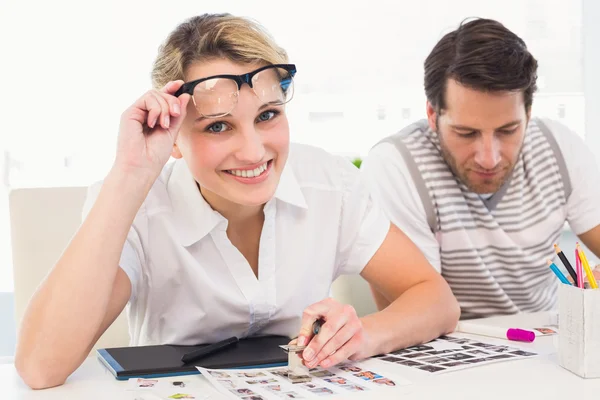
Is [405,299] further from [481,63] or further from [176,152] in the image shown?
[481,63]

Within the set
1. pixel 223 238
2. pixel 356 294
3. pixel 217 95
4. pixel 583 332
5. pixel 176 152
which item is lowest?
pixel 356 294

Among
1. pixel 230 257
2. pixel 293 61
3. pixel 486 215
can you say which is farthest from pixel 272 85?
pixel 293 61

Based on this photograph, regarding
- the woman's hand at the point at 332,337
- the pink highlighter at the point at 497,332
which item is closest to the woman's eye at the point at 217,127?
the woman's hand at the point at 332,337

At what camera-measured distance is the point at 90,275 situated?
1268 millimetres

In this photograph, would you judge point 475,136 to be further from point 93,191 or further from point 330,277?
point 93,191

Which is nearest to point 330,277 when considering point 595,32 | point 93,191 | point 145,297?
point 145,297

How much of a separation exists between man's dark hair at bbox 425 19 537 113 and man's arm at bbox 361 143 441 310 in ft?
0.65

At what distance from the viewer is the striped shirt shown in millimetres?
1953

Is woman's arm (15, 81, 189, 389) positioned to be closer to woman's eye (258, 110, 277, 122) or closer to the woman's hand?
woman's eye (258, 110, 277, 122)

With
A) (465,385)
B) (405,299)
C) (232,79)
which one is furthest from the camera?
(405,299)

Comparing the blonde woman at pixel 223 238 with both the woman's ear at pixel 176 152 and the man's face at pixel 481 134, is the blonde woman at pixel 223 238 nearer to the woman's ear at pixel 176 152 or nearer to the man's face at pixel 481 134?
the woman's ear at pixel 176 152

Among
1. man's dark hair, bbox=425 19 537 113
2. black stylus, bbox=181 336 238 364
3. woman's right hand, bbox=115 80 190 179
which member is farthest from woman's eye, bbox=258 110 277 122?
man's dark hair, bbox=425 19 537 113

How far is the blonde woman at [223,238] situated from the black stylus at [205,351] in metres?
0.15

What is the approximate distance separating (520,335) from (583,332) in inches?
9.9
